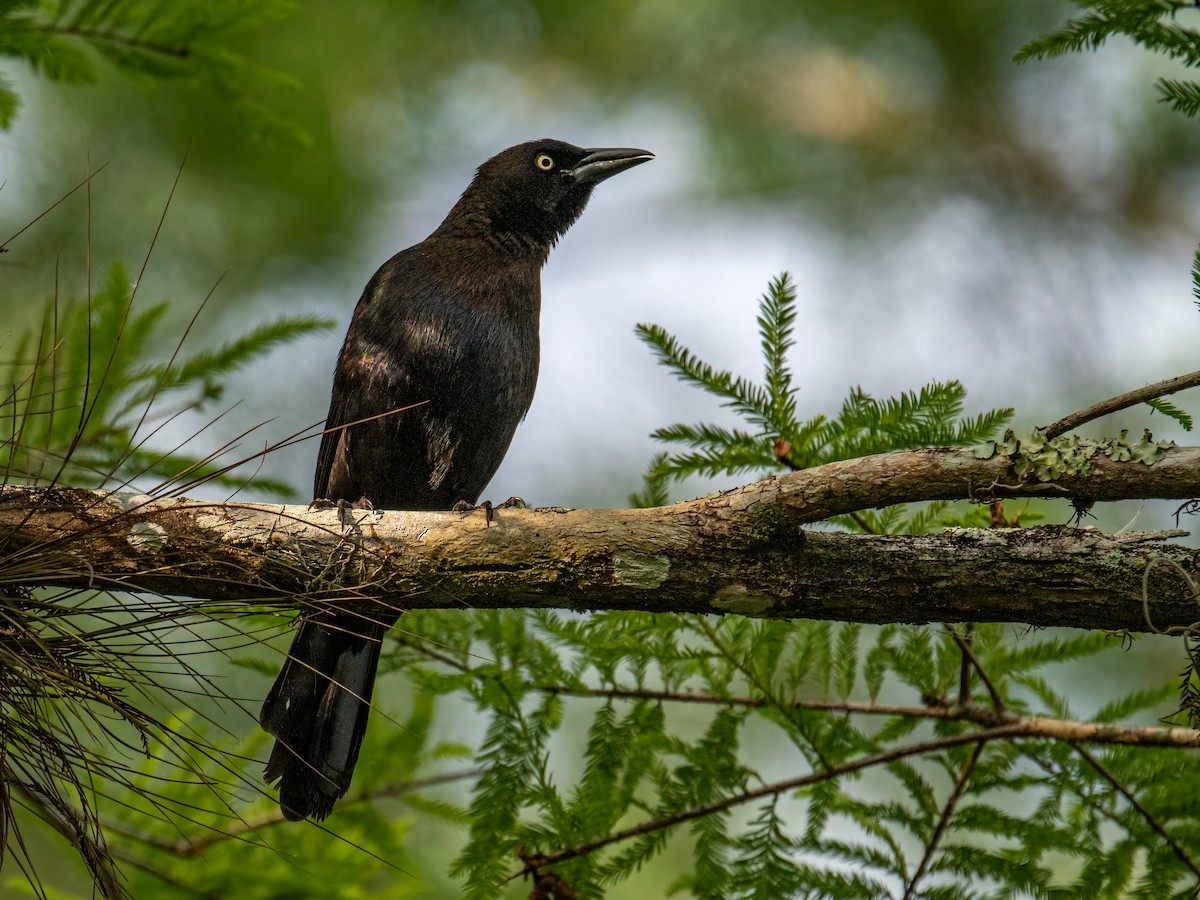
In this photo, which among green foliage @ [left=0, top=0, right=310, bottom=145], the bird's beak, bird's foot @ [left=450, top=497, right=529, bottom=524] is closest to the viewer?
bird's foot @ [left=450, top=497, right=529, bottom=524]

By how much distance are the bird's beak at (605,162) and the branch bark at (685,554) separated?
8.08 feet

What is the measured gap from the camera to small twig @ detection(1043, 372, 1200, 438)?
2.49 metres

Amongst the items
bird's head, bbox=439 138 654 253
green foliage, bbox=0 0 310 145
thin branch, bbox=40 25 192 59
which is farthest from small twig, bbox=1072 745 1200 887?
thin branch, bbox=40 25 192 59

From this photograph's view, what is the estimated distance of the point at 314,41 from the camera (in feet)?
31.9

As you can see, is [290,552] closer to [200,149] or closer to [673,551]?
[673,551]

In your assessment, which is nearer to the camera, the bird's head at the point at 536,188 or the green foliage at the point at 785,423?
the green foliage at the point at 785,423

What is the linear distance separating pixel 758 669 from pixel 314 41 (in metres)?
7.88

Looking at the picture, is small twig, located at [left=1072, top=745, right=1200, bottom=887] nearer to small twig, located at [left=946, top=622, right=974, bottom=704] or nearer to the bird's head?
small twig, located at [left=946, top=622, right=974, bottom=704]

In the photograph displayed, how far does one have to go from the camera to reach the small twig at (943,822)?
346 cm

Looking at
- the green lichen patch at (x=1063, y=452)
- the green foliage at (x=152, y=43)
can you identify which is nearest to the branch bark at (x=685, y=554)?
the green lichen patch at (x=1063, y=452)

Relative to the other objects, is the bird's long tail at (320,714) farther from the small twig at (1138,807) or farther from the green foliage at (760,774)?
the small twig at (1138,807)

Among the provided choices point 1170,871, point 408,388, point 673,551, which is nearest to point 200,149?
point 408,388

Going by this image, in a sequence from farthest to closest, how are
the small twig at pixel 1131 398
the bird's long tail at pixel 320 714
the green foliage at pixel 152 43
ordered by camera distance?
the bird's long tail at pixel 320 714 → the green foliage at pixel 152 43 → the small twig at pixel 1131 398

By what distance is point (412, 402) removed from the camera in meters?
4.29
